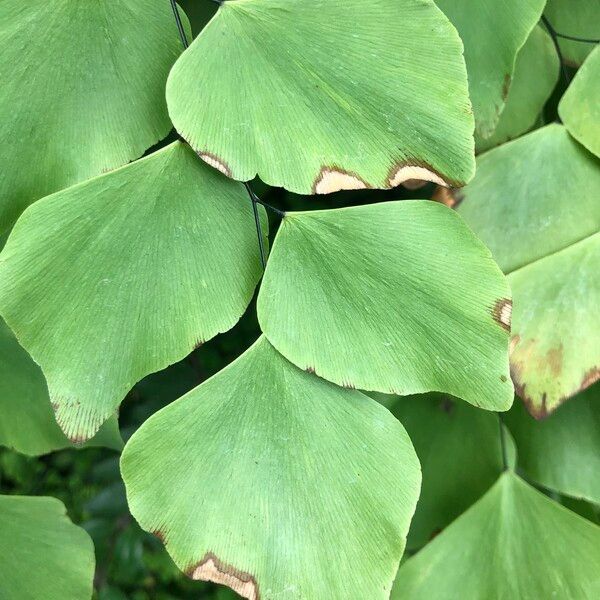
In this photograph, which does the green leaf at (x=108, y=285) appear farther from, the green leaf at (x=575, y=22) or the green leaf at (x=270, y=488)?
the green leaf at (x=575, y=22)

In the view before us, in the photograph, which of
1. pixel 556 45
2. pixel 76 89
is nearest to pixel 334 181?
pixel 76 89

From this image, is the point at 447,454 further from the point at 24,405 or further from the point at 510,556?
the point at 24,405

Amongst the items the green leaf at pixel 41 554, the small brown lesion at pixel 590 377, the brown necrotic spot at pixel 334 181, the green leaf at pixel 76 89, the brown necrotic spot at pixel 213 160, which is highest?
the green leaf at pixel 76 89

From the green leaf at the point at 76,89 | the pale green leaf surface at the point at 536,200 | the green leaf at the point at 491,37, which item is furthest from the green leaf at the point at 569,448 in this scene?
the green leaf at the point at 76,89

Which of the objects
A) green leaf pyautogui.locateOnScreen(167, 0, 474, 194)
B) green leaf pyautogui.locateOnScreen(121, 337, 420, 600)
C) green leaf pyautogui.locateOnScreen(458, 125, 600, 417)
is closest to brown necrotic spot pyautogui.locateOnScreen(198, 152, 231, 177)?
green leaf pyautogui.locateOnScreen(167, 0, 474, 194)

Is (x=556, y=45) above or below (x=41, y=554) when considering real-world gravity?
above

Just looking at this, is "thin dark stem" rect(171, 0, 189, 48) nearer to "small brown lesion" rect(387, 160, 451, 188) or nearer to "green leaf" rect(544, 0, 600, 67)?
"small brown lesion" rect(387, 160, 451, 188)

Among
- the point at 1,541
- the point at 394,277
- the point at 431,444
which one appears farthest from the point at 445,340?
the point at 1,541
